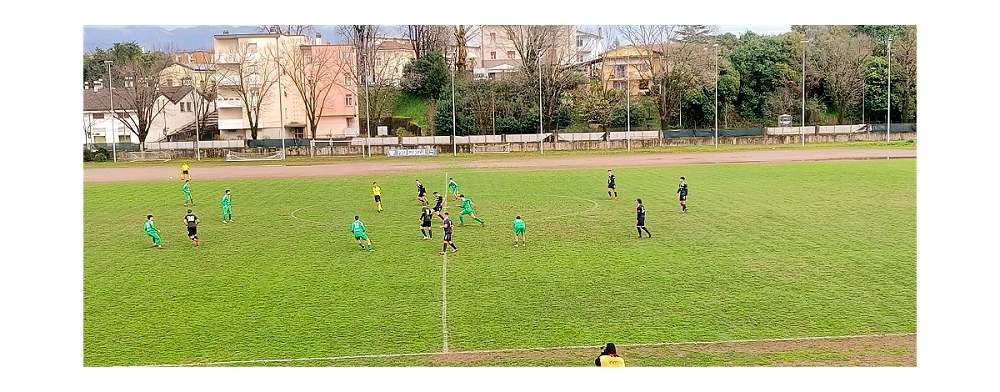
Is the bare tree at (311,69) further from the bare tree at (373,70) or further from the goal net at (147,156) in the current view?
the goal net at (147,156)

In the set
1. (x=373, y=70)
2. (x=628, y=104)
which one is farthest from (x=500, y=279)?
(x=373, y=70)

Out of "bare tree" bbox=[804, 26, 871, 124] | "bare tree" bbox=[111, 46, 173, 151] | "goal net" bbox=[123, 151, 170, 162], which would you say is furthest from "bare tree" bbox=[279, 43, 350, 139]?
"bare tree" bbox=[804, 26, 871, 124]

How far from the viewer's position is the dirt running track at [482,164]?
1783 inches

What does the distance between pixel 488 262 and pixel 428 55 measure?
1744 inches

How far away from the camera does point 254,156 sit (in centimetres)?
5425

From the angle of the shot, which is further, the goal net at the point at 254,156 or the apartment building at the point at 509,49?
the apartment building at the point at 509,49

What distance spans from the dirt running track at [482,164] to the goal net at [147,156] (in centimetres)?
343

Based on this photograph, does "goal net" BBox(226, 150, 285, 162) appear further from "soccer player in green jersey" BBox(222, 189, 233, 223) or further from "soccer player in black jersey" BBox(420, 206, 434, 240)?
"soccer player in black jersey" BBox(420, 206, 434, 240)

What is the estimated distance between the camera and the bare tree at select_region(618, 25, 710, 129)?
199 feet

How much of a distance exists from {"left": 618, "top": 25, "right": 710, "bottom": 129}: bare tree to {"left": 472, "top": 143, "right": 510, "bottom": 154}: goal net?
11.9 m

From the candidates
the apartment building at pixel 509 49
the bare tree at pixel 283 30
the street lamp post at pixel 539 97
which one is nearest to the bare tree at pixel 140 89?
the bare tree at pixel 283 30

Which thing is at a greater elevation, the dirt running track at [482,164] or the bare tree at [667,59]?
the bare tree at [667,59]

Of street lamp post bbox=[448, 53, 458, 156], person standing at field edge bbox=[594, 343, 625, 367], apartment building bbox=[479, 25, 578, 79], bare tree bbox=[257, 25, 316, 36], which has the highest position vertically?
bare tree bbox=[257, 25, 316, 36]

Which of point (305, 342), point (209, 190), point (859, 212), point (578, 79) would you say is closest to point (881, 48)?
point (578, 79)
